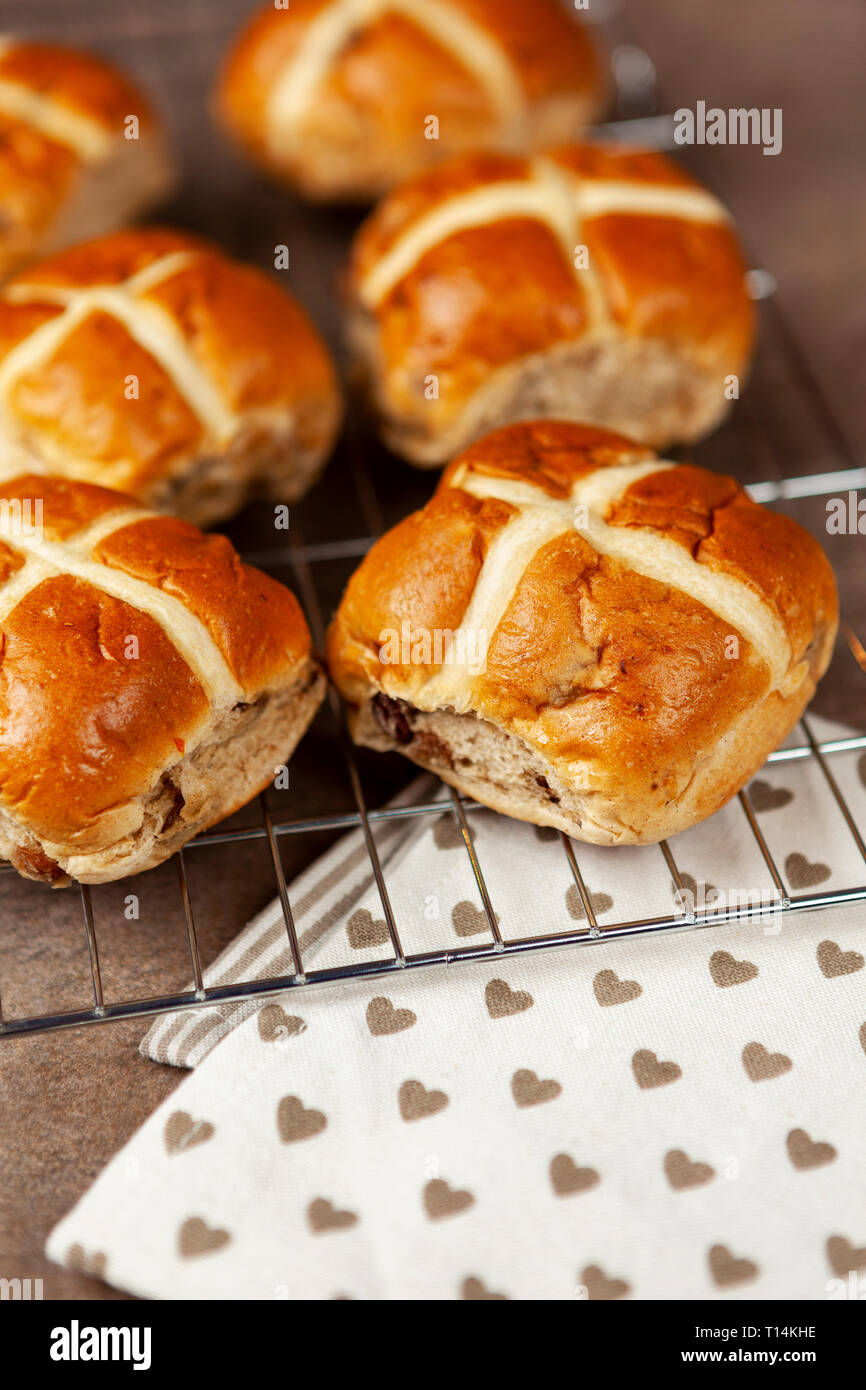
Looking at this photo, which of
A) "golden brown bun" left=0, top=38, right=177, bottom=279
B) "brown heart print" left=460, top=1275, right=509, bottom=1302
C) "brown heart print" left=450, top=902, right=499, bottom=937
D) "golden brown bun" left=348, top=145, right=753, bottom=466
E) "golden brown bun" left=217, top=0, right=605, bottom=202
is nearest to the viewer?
"brown heart print" left=460, top=1275, right=509, bottom=1302

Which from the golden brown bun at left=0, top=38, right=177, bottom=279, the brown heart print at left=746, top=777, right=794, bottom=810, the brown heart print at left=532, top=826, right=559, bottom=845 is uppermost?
the golden brown bun at left=0, top=38, right=177, bottom=279

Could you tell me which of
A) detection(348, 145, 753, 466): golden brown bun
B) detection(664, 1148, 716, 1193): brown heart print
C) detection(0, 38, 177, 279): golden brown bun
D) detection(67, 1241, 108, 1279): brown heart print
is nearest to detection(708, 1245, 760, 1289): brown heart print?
detection(664, 1148, 716, 1193): brown heart print

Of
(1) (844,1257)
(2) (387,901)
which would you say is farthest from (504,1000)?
(1) (844,1257)

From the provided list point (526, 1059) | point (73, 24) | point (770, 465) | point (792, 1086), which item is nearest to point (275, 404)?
point (770, 465)

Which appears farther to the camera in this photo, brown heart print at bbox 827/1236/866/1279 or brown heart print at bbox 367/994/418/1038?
brown heart print at bbox 367/994/418/1038

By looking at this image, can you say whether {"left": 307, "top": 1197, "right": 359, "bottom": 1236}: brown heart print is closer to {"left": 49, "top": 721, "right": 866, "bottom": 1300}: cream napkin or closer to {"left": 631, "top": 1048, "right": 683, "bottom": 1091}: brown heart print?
{"left": 49, "top": 721, "right": 866, "bottom": 1300}: cream napkin

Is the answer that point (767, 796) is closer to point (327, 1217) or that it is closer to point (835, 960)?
point (835, 960)

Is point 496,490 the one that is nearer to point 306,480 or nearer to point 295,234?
point 306,480
